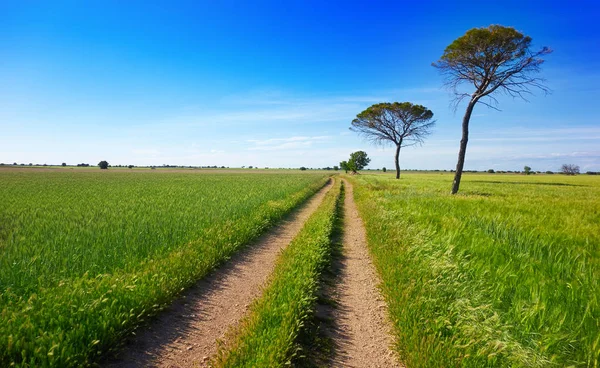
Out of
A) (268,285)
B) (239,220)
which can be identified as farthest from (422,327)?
(239,220)

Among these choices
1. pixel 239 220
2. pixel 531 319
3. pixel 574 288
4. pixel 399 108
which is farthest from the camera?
pixel 399 108

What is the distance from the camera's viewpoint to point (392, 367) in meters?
3.75

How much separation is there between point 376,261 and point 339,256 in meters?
1.16

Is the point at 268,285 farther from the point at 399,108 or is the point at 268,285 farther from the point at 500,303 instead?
the point at 399,108

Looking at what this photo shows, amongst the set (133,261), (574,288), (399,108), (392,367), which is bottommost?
(392,367)

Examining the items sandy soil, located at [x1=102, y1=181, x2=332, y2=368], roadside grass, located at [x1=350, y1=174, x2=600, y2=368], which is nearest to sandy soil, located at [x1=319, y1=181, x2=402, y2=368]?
roadside grass, located at [x1=350, y1=174, x2=600, y2=368]

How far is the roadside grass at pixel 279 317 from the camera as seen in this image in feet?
11.9

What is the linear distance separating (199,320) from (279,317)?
143cm

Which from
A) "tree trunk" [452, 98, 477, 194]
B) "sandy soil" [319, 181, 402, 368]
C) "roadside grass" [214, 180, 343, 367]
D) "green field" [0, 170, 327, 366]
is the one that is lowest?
"sandy soil" [319, 181, 402, 368]

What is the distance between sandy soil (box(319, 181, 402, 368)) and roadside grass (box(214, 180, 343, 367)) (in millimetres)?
473

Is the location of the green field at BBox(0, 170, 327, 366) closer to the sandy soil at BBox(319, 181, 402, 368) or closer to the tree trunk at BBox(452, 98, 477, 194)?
the sandy soil at BBox(319, 181, 402, 368)

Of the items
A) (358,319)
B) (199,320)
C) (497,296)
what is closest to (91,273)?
(199,320)

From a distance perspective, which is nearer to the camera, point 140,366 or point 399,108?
point 140,366

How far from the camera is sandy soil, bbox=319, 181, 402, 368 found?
13.0 feet
